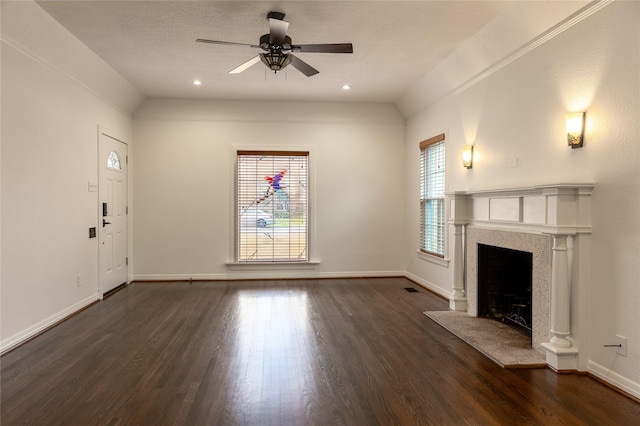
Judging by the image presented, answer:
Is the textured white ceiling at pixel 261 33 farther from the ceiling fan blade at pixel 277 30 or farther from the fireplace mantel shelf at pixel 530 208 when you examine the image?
the fireplace mantel shelf at pixel 530 208

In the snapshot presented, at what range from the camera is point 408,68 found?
5.07 meters

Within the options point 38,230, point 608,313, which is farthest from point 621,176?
point 38,230

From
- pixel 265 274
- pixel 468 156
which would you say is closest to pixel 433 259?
pixel 468 156

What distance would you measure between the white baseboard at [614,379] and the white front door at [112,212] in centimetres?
552

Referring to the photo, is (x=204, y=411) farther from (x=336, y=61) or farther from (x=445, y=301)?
(x=336, y=61)

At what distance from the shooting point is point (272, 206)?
6.77 metres

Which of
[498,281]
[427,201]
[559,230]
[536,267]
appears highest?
[427,201]

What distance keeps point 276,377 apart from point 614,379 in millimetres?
2334

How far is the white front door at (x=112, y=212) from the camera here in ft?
17.5

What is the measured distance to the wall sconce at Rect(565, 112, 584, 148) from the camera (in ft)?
9.78

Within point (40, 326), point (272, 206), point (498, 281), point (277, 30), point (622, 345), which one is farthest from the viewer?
point (272, 206)

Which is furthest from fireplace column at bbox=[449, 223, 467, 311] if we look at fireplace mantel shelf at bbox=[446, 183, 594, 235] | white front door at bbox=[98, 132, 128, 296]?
white front door at bbox=[98, 132, 128, 296]

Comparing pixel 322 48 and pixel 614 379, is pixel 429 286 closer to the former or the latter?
pixel 614 379

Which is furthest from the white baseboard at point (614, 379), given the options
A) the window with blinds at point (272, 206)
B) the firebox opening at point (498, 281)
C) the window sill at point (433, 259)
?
the window with blinds at point (272, 206)
